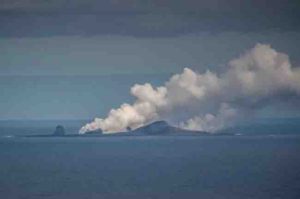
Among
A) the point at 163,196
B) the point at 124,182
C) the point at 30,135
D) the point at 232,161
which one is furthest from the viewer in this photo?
the point at 30,135

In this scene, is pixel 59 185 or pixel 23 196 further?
pixel 59 185

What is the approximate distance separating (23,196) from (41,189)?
58.2 inches

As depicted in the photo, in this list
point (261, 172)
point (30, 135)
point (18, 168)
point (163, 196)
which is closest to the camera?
point (163, 196)

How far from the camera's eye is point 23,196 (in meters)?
14.8

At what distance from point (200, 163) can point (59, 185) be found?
864 centimetres

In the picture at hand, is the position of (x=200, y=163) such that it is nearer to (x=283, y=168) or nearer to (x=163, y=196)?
(x=283, y=168)

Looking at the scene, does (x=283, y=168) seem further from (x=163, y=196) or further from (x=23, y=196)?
(x=23, y=196)

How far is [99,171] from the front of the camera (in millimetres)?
21469

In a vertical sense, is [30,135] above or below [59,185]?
above

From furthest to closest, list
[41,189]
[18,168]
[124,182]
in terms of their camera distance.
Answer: [18,168] < [124,182] < [41,189]

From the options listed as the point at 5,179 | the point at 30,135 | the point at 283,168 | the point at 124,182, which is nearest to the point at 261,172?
the point at 283,168

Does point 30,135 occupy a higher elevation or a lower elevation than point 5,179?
higher

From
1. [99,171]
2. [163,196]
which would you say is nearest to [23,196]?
[163,196]

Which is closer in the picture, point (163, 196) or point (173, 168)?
point (163, 196)
